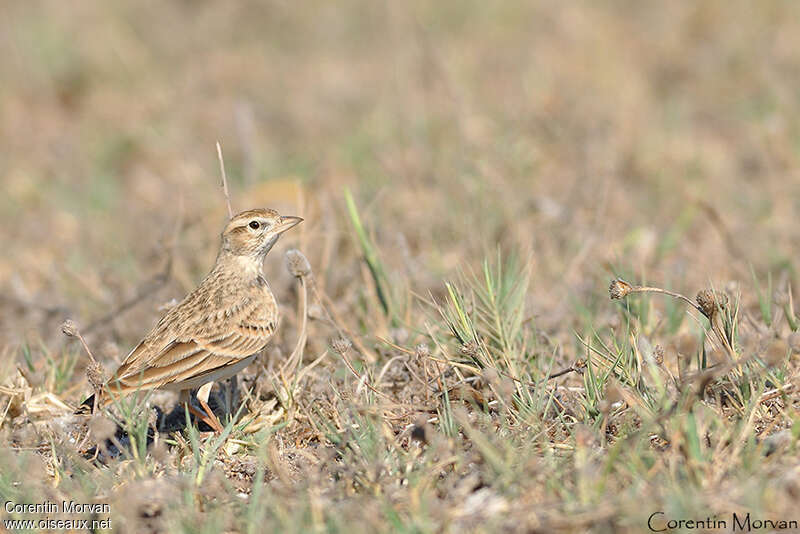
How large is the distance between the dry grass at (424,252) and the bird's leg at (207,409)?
157 mm

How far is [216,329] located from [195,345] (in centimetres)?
13

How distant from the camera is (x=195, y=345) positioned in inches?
169

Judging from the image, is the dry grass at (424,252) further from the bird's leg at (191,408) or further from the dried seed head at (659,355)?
the bird's leg at (191,408)

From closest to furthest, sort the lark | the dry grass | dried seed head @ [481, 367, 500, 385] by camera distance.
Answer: the dry grass → dried seed head @ [481, 367, 500, 385] → the lark

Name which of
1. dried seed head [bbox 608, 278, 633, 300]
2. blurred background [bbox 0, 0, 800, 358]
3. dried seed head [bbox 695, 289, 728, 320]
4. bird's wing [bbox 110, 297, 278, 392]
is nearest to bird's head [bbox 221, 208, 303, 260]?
bird's wing [bbox 110, 297, 278, 392]

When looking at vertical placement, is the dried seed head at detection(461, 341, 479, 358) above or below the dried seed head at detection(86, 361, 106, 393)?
below

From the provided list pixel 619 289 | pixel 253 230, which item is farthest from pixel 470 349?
pixel 253 230

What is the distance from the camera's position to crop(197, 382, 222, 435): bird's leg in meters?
4.36

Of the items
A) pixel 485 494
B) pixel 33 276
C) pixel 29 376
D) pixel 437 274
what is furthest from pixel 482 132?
pixel 485 494

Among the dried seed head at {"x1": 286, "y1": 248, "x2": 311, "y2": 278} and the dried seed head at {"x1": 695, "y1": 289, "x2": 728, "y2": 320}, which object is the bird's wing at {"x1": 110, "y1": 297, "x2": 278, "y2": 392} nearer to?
the dried seed head at {"x1": 286, "y1": 248, "x2": 311, "y2": 278}

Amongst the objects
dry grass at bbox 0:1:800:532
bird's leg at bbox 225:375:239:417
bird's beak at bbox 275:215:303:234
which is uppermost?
bird's beak at bbox 275:215:303:234

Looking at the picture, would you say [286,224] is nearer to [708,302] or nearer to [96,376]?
[96,376]

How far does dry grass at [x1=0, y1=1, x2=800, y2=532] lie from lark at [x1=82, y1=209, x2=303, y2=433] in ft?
0.69

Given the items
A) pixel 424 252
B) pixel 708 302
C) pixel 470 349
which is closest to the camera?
pixel 708 302
